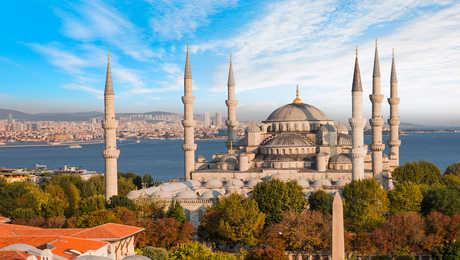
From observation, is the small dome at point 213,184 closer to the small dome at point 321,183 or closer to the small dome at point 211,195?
the small dome at point 211,195

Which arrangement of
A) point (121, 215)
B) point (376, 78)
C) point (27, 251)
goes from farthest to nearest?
point (376, 78) → point (121, 215) → point (27, 251)

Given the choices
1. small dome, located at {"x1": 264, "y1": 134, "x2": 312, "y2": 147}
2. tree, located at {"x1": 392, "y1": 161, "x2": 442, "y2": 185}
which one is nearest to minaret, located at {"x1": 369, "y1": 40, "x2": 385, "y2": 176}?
tree, located at {"x1": 392, "y1": 161, "x2": 442, "y2": 185}

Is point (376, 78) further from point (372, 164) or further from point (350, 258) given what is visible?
point (350, 258)

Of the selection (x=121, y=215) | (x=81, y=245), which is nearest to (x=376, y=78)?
(x=121, y=215)

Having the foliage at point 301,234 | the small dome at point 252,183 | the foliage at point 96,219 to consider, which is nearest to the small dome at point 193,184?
the small dome at point 252,183

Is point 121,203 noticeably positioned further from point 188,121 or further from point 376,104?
point 376,104

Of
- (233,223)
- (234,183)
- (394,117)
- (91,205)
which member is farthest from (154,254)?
(394,117)

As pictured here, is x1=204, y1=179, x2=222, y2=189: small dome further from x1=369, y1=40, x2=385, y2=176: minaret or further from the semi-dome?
x1=369, y1=40, x2=385, y2=176: minaret
